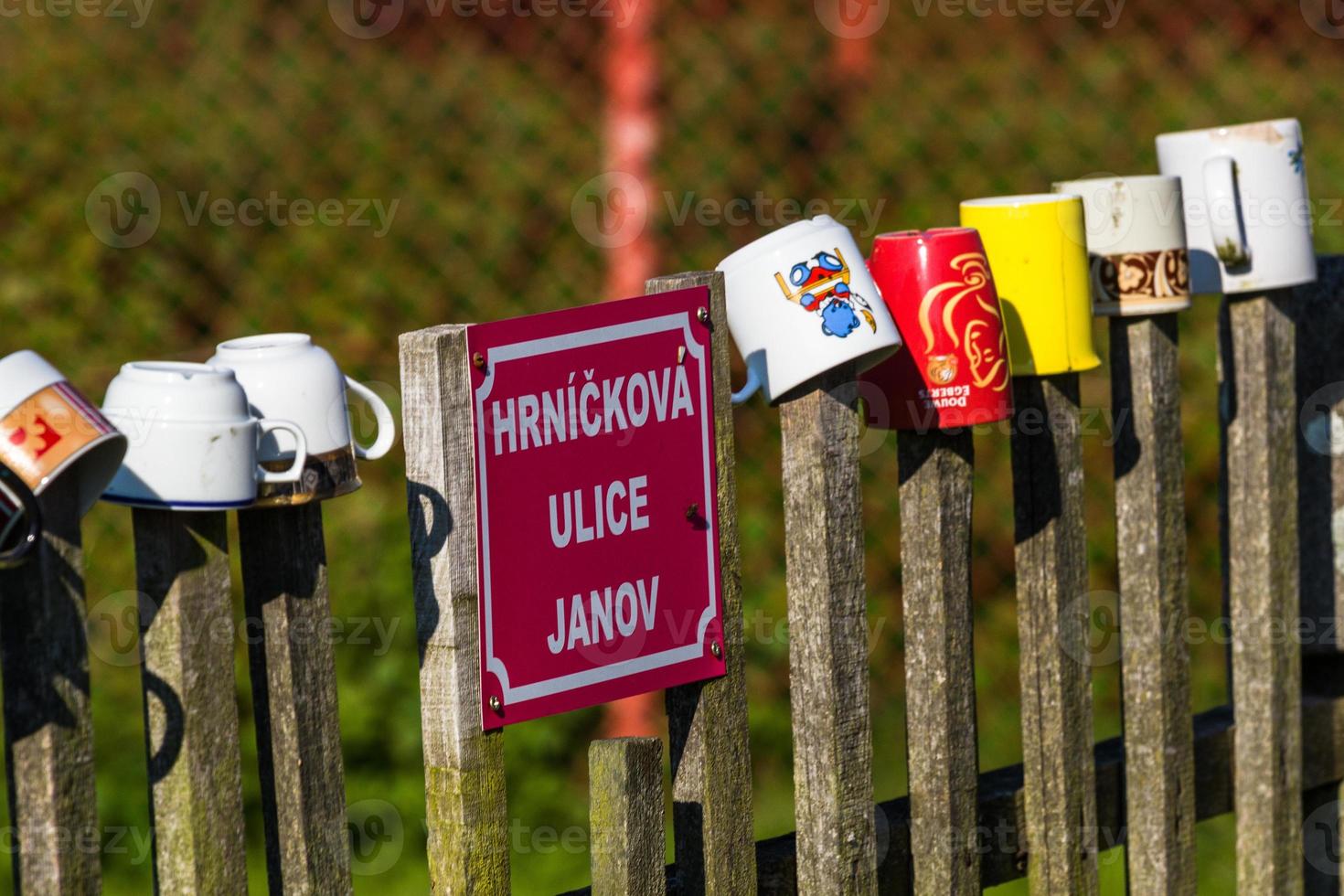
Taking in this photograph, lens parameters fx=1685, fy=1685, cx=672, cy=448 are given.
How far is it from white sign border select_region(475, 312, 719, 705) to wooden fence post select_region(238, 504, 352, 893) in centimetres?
15

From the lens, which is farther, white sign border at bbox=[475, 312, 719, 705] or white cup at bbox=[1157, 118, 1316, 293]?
white cup at bbox=[1157, 118, 1316, 293]

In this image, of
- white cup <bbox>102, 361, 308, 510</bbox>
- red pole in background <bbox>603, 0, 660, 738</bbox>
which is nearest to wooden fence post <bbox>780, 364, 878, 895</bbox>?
white cup <bbox>102, 361, 308, 510</bbox>

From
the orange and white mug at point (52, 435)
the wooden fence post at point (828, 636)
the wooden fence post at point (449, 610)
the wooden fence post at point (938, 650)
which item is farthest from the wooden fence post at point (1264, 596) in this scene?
the orange and white mug at point (52, 435)

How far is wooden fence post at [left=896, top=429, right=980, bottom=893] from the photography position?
1.92m

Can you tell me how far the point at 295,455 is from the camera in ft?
4.76

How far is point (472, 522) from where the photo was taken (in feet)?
5.10

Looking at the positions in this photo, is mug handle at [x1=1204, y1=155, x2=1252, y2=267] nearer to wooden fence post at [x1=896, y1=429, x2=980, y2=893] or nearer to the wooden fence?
the wooden fence

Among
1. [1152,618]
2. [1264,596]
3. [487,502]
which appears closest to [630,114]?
[1264,596]

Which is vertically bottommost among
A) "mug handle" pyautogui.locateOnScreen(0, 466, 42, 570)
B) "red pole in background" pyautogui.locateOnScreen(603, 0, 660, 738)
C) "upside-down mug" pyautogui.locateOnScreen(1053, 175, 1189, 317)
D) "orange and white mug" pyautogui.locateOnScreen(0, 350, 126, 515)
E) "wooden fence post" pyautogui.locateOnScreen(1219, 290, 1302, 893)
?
"wooden fence post" pyautogui.locateOnScreen(1219, 290, 1302, 893)

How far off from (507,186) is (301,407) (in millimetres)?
3294

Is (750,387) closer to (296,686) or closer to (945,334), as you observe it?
(945,334)

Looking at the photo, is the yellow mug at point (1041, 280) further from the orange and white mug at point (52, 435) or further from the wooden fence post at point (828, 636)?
the orange and white mug at point (52, 435)

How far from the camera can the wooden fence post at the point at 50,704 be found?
1.33 meters

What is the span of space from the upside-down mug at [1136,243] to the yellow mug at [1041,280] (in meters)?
0.09
